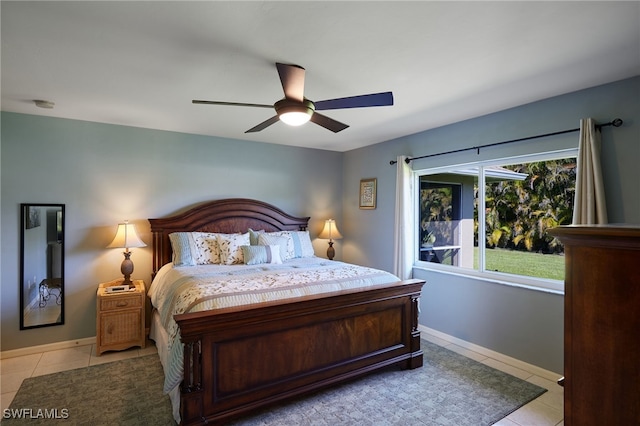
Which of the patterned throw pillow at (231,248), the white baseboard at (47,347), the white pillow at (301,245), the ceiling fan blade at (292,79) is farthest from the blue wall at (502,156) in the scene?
the white baseboard at (47,347)

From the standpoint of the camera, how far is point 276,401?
237 centimetres

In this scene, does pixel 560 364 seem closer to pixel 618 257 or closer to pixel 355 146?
pixel 618 257

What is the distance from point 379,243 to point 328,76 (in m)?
2.81

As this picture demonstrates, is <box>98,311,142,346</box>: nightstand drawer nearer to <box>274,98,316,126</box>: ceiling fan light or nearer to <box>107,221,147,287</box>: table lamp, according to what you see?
<box>107,221,147,287</box>: table lamp

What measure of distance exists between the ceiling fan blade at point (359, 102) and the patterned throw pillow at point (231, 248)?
7.06 ft

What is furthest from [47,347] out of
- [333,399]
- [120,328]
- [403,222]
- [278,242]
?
[403,222]

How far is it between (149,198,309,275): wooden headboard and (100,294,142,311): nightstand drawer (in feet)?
1.67

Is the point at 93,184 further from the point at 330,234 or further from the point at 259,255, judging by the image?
the point at 330,234

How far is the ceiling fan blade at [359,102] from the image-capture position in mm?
2223

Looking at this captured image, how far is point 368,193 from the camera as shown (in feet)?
16.3

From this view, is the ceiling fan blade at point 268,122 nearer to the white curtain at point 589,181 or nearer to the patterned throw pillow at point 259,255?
the patterned throw pillow at point 259,255

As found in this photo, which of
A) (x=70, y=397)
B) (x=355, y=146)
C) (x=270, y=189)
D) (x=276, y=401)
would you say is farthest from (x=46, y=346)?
(x=355, y=146)

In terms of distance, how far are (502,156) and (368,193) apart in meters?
2.00

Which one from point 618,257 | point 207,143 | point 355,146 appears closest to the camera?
point 618,257
